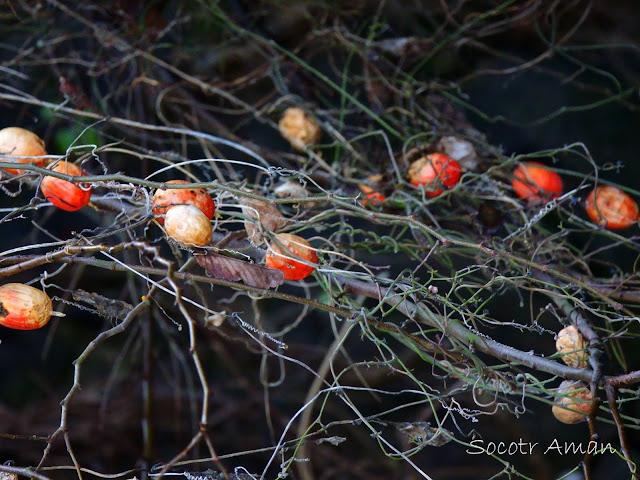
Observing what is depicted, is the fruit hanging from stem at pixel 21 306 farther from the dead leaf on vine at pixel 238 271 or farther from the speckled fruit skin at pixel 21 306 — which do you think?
the dead leaf on vine at pixel 238 271

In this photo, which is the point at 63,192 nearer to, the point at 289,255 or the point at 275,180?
the point at 289,255

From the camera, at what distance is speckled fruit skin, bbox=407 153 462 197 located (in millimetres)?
825

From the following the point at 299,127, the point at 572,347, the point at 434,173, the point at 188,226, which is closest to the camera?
the point at 188,226

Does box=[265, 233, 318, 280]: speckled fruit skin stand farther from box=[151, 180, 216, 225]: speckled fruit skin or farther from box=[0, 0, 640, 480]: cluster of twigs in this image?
box=[0, 0, 640, 480]: cluster of twigs

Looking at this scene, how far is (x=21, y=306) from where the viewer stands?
57 centimetres

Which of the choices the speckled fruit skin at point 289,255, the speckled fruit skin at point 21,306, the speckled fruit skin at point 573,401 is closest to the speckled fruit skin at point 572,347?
the speckled fruit skin at point 573,401

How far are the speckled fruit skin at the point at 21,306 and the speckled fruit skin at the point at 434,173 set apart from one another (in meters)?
0.47

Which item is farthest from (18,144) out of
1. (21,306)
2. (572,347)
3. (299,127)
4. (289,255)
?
(572,347)

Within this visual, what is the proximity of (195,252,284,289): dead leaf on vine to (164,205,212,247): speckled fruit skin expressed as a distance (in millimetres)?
17

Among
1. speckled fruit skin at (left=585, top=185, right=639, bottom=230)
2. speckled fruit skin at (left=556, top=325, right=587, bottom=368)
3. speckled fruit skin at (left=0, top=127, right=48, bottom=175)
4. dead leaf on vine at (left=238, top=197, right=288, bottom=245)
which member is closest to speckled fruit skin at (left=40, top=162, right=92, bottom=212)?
speckled fruit skin at (left=0, top=127, right=48, bottom=175)

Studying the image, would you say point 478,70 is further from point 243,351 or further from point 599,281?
point 243,351

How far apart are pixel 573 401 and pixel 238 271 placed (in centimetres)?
36

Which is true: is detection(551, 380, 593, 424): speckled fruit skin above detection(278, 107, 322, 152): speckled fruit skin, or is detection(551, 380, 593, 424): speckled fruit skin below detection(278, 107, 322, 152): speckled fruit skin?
below

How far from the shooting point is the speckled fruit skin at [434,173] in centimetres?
82
